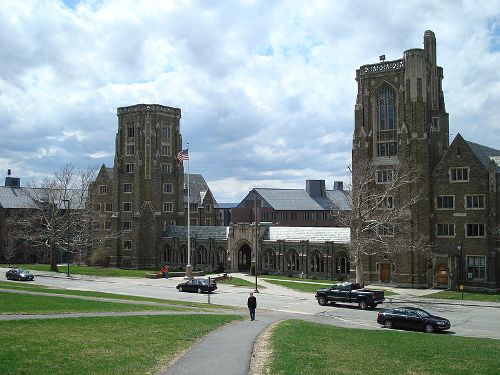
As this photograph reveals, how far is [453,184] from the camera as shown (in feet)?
173

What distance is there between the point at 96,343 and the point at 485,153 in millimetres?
47910

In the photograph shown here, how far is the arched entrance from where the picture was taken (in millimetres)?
73844

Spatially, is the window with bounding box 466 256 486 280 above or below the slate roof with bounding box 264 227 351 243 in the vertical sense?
below

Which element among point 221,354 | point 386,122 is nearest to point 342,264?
point 386,122

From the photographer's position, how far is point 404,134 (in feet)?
178

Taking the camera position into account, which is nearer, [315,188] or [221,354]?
[221,354]

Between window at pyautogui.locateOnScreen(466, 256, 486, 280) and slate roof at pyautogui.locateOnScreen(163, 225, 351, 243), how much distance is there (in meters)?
13.2

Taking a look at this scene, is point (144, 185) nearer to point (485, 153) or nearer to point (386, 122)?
point (386, 122)

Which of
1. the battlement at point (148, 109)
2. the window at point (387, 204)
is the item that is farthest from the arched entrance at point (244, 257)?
the window at point (387, 204)

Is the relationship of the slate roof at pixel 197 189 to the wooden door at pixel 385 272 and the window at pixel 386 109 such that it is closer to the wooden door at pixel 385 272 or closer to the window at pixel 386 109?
the window at pixel 386 109

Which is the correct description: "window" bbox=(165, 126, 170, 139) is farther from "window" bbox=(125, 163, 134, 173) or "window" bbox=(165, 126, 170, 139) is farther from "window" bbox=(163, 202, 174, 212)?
"window" bbox=(163, 202, 174, 212)

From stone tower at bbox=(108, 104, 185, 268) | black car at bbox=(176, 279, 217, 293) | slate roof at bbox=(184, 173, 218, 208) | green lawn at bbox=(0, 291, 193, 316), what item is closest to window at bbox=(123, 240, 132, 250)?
stone tower at bbox=(108, 104, 185, 268)

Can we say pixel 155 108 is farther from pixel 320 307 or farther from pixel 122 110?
pixel 320 307

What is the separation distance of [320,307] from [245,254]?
36.8m
